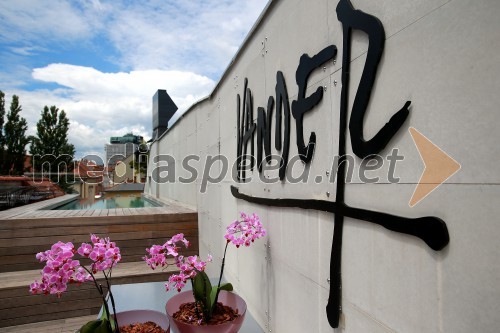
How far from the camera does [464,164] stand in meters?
0.79

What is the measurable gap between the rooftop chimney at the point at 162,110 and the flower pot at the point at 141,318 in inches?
494

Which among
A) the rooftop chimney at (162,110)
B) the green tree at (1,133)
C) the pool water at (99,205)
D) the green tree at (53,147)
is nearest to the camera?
the pool water at (99,205)

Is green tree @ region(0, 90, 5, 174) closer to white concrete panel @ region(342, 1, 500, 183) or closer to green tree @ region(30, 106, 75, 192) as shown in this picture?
green tree @ region(30, 106, 75, 192)

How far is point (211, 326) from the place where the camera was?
64.7 inches

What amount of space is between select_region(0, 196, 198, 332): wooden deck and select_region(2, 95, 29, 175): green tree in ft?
62.3

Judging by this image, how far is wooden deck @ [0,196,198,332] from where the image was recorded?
3842 millimetres

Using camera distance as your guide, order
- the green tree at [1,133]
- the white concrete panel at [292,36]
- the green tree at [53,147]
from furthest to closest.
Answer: the green tree at [53,147]
the green tree at [1,133]
the white concrete panel at [292,36]

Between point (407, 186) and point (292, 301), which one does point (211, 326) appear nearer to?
point (292, 301)

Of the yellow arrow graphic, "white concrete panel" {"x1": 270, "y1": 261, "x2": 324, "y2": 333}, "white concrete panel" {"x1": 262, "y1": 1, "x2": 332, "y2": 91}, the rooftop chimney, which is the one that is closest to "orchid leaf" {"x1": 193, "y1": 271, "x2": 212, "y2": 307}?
"white concrete panel" {"x1": 270, "y1": 261, "x2": 324, "y2": 333}

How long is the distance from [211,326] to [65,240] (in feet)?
12.4

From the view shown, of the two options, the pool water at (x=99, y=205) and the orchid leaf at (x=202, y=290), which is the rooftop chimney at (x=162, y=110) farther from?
the orchid leaf at (x=202, y=290)

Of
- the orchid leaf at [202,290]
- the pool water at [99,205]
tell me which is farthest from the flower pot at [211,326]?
the pool water at [99,205]

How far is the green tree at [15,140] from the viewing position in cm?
2011

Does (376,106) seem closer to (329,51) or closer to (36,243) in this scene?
(329,51)
